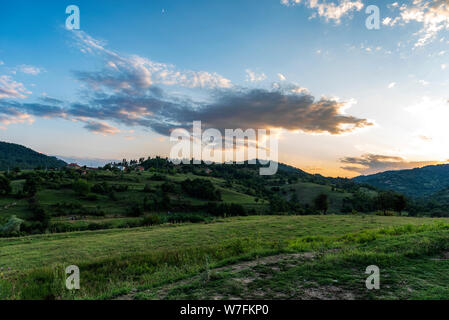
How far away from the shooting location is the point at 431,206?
112 m

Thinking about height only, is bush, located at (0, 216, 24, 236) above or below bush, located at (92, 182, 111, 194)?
below

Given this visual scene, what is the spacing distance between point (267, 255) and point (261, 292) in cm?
478

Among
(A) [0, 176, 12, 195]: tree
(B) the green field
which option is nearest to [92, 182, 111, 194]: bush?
(A) [0, 176, 12, 195]: tree

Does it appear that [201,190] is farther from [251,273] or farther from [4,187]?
[251,273]

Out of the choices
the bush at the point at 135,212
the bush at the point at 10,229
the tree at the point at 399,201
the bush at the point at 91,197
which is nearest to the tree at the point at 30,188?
the bush at the point at 91,197

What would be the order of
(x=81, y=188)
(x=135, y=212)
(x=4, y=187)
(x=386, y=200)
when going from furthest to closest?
(x=81, y=188) → (x=4, y=187) → (x=135, y=212) → (x=386, y=200)

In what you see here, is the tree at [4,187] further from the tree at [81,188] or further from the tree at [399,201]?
the tree at [399,201]

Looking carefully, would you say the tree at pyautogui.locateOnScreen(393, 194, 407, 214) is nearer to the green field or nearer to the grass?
the grass

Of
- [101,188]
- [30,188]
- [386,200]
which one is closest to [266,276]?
[386,200]

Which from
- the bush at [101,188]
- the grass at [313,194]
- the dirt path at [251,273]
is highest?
the dirt path at [251,273]

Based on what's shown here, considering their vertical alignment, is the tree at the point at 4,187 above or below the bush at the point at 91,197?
above
